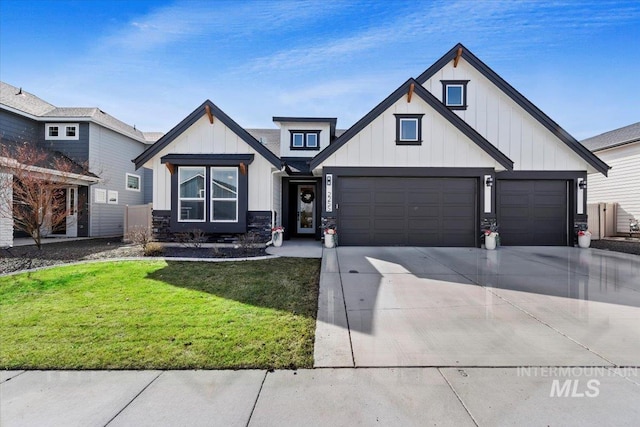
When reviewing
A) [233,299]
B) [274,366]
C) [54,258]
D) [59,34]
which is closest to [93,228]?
[54,258]

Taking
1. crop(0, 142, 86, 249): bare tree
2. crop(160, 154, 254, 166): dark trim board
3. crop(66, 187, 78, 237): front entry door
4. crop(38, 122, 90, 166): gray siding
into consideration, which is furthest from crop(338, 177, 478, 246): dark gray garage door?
crop(38, 122, 90, 166): gray siding

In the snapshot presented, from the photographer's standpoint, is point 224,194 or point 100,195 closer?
point 224,194

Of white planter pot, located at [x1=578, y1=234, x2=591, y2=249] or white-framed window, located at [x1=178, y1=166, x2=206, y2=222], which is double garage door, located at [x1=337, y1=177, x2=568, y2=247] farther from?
white-framed window, located at [x1=178, y1=166, x2=206, y2=222]

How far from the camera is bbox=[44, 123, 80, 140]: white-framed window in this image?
14.5 meters

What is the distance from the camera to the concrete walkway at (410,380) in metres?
2.21

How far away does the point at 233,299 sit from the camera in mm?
4816

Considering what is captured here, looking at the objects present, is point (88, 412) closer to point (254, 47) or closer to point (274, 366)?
point (274, 366)

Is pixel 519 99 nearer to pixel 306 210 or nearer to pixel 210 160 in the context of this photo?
pixel 306 210

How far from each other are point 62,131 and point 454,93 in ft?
60.0

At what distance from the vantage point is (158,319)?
3.98m

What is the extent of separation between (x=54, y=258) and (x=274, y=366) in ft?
28.1

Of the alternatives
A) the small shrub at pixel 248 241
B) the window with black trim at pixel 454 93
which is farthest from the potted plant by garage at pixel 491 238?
the small shrub at pixel 248 241

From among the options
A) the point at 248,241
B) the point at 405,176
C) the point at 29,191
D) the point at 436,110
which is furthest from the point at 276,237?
the point at 29,191

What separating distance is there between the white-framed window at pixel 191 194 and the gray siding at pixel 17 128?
9058 mm
